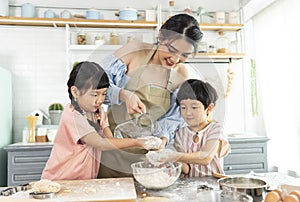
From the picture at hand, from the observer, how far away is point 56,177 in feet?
3.77

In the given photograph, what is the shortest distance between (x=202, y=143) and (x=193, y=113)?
14 centimetres

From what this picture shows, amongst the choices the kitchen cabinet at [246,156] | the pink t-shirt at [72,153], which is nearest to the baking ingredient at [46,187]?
the pink t-shirt at [72,153]

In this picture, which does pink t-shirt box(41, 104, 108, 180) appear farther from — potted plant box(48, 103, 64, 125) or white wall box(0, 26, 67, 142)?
white wall box(0, 26, 67, 142)

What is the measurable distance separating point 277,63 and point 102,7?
155 centimetres

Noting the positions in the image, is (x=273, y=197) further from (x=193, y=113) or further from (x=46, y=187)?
(x=46, y=187)

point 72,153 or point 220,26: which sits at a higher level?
point 220,26

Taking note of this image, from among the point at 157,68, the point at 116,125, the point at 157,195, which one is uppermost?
the point at 157,68

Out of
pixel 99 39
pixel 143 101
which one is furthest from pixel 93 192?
pixel 99 39

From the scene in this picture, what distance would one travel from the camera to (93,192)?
37.3 inches

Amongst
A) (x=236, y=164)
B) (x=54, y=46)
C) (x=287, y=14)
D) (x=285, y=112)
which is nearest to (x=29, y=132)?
(x=54, y=46)

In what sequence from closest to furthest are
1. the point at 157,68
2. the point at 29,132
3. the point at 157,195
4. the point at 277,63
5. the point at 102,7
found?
the point at 157,195 < the point at 157,68 < the point at 29,132 < the point at 277,63 < the point at 102,7

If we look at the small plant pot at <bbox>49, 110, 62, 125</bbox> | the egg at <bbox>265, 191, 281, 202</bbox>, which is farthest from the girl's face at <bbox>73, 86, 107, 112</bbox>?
the small plant pot at <bbox>49, 110, 62, 125</bbox>

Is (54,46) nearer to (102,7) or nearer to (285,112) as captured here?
(102,7)

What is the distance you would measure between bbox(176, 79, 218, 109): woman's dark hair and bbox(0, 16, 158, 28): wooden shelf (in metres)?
1.51
